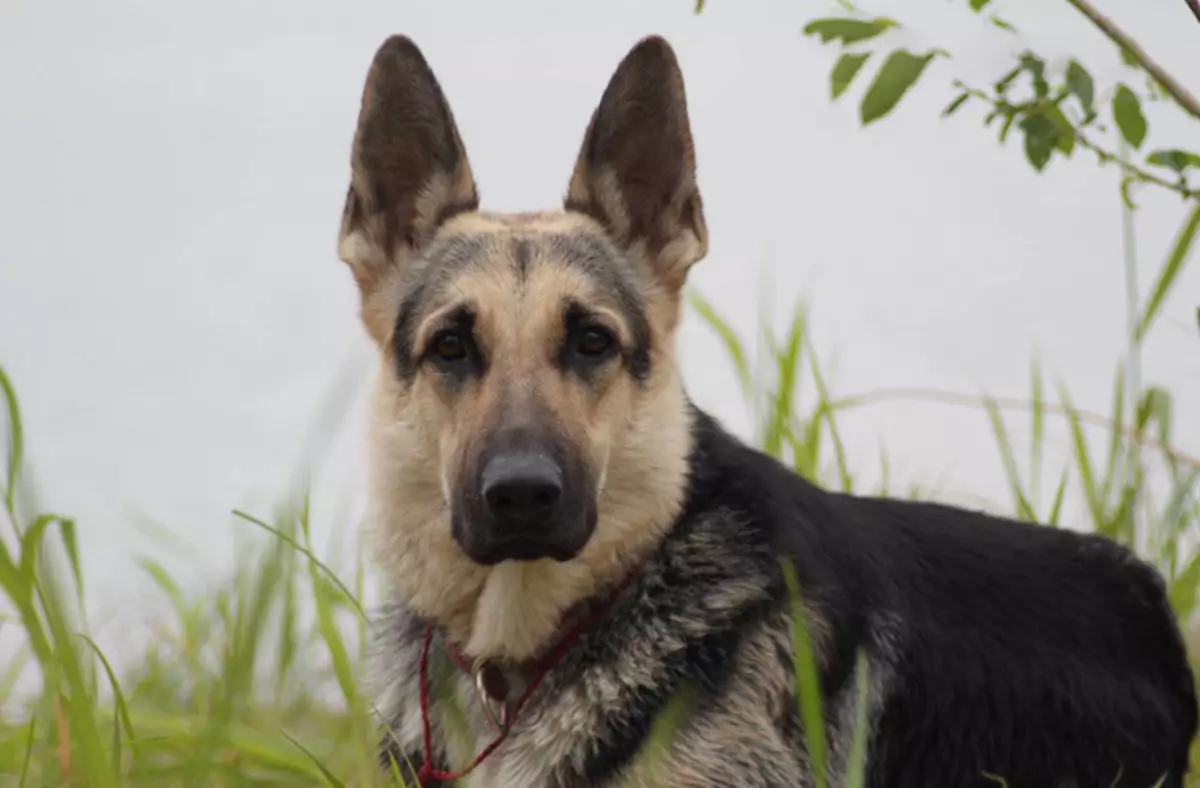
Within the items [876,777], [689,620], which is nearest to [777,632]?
[689,620]

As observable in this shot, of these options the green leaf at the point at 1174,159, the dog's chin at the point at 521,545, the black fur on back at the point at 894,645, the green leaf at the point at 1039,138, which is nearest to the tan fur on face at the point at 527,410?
the black fur on back at the point at 894,645

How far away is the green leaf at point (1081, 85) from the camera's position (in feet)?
14.3

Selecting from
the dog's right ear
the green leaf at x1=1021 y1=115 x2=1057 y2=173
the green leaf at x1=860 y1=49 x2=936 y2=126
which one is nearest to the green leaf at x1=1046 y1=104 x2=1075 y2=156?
the green leaf at x1=1021 y1=115 x2=1057 y2=173

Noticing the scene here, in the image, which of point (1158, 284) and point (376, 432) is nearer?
point (376, 432)

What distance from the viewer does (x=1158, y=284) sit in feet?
18.7

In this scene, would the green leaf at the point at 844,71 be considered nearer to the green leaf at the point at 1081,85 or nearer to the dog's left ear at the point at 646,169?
the dog's left ear at the point at 646,169

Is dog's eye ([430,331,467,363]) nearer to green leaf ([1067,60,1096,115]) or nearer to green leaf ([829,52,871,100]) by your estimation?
green leaf ([829,52,871,100])

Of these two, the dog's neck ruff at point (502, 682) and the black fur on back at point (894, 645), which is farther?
the dog's neck ruff at point (502, 682)

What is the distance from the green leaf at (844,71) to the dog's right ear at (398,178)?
1106 millimetres

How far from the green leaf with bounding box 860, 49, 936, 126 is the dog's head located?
1.90 feet

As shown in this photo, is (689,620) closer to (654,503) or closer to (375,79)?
(654,503)

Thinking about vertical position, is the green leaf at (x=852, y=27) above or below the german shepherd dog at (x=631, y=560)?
above

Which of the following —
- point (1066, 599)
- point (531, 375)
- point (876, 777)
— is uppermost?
point (531, 375)

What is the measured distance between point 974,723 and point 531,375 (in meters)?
1.61
